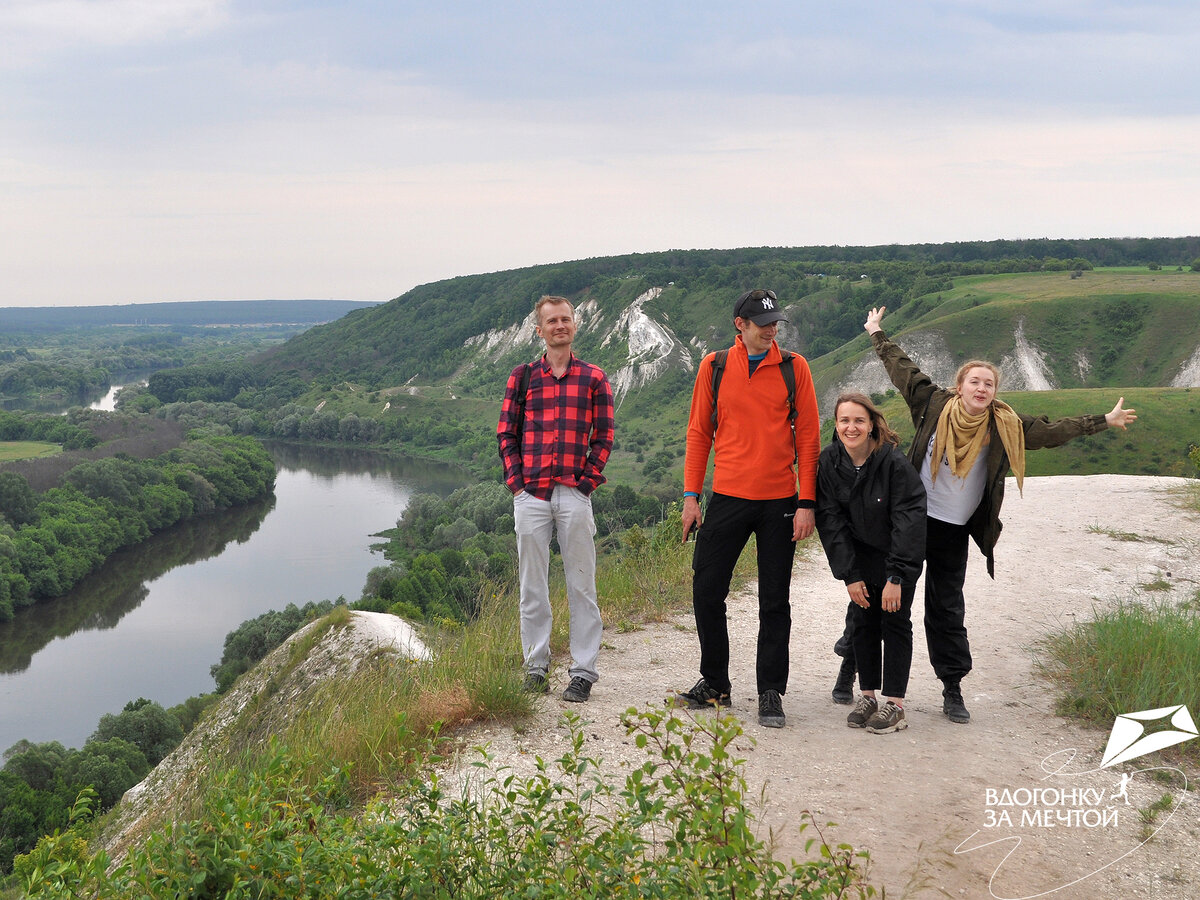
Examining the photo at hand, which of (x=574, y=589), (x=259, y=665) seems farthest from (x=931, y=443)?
(x=259, y=665)

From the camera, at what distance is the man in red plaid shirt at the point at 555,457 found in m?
4.61

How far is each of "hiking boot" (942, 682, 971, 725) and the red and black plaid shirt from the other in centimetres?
215

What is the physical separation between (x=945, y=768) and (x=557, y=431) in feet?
7.87

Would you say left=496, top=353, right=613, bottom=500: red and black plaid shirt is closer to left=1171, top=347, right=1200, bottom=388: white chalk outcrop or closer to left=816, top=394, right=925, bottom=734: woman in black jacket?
left=816, top=394, right=925, bottom=734: woman in black jacket

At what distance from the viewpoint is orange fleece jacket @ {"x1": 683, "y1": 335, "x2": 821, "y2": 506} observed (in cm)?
430

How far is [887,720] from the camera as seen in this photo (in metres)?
4.41

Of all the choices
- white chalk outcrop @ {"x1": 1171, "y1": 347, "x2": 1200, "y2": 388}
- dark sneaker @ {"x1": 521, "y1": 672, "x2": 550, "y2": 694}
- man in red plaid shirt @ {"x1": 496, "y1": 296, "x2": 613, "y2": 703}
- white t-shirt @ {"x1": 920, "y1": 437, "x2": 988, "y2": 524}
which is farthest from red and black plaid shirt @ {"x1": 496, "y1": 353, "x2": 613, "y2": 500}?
white chalk outcrop @ {"x1": 1171, "y1": 347, "x2": 1200, "y2": 388}

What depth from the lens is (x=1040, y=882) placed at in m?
3.10

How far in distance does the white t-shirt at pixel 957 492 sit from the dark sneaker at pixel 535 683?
2.19 m

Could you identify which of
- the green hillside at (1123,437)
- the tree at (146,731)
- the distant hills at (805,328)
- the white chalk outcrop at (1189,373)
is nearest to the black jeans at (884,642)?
the tree at (146,731)

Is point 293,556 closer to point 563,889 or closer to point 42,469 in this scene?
point 42,469

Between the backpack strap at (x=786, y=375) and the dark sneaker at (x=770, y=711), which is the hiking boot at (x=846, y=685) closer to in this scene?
the dark sneaker at (x=770, y=711)

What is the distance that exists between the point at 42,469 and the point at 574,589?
246 feet

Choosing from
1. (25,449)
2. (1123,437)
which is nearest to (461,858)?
(1123,437)
